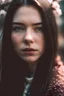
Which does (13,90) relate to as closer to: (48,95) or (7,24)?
(48,95)

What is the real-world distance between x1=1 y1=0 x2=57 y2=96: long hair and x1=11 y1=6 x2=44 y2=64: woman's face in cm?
2

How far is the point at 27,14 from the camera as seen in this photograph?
8.30 feet

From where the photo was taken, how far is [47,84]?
2588mm

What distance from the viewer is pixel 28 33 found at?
2520 mm

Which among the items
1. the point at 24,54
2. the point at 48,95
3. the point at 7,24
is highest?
the point at 7,24

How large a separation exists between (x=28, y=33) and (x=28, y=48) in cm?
8

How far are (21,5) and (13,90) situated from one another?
1.46 ft

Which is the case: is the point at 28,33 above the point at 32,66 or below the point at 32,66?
above

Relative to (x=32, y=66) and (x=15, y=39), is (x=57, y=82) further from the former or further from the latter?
(x=15, y=39)

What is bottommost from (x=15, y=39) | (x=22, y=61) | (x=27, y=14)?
(x=22, y=61)

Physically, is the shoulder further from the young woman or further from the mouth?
the mouth

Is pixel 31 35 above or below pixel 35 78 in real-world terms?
above

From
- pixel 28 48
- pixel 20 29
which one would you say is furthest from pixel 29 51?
pixel 20 29

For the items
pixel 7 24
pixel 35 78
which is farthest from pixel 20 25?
pixel 35 78
